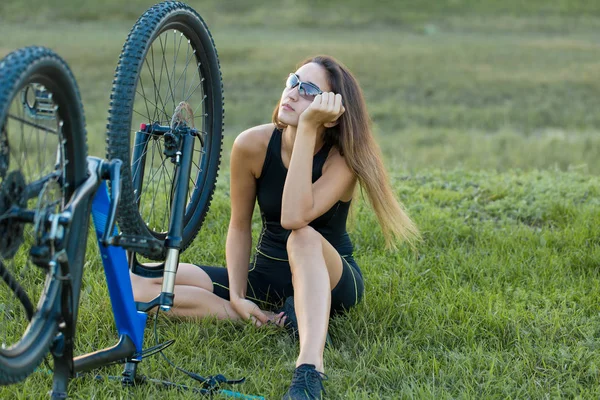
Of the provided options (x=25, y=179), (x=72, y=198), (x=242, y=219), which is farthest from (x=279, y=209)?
(x=25, y=179)

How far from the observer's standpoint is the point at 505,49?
67.2 ft

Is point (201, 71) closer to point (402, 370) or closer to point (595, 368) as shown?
point (402, 370)

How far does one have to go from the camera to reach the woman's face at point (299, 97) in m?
3.20

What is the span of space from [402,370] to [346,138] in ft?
3.15

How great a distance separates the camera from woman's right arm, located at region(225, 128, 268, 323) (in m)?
3.42

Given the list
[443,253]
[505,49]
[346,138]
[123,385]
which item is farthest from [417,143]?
[505,49]

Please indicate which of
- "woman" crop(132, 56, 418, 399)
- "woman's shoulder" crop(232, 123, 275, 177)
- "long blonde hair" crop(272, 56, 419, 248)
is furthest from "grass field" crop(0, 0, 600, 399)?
"woman's shoulder" crop(232, 123, 275, 177)

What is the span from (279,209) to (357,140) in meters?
0.48

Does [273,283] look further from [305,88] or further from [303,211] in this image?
[305,88]

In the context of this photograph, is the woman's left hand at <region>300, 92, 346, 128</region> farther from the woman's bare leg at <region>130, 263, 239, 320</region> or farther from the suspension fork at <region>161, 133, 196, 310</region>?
the woman's bare leg at <region>130, 263, 239, 320</region>

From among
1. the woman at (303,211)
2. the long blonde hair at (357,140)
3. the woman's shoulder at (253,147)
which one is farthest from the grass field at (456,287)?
the woman's shoulder at (253,147)

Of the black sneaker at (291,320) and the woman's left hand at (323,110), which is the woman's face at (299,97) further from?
the black sneaker at (291,320)

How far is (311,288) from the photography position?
3.02 metres

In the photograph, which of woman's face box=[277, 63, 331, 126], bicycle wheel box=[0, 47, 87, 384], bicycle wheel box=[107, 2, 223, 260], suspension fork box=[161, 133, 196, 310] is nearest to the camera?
bicycle wheel box=[0, 47, 87, 384]
